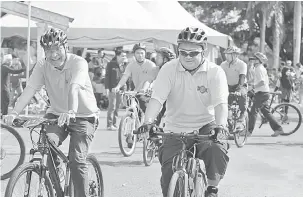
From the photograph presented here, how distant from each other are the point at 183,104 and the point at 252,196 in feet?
8.53

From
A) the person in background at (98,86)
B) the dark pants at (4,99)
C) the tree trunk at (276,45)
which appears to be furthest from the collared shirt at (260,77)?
the tree trunk at (276,45)

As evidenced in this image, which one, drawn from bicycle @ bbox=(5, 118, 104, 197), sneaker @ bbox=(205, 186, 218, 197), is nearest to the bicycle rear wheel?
bicycle @ bbox=(5, 118, 104, 197)

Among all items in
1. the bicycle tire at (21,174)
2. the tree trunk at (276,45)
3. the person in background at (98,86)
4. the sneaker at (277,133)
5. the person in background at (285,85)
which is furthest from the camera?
the tree trunk at (276,45)

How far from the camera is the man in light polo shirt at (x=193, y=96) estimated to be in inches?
191

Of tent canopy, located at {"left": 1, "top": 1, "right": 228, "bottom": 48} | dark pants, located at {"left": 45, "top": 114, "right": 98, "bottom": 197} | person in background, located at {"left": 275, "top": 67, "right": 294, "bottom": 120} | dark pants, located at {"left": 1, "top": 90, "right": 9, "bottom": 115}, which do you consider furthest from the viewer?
person in background, located at {"left": 275, "top": 67, "right": 294, "bottom": 120}

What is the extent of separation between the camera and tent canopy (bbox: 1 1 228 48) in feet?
67.2

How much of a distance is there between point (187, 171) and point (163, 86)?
0.72 m

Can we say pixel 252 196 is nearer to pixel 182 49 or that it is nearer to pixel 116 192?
pixel 116 192

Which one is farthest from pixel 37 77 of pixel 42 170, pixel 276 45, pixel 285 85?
pixel 276 45

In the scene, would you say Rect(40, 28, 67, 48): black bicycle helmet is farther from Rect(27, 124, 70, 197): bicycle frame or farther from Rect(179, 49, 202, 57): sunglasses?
Rect(179, 49, 202, 57): sunglasses

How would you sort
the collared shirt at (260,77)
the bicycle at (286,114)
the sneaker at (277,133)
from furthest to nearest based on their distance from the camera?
1. the bicycle at (286,114)
2. the sneaker at (277,133)
3. the collared shirt at (260,77)

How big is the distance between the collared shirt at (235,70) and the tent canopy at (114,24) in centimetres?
834

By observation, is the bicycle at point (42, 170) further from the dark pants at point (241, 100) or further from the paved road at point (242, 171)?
the dark pants at point (241, 100)

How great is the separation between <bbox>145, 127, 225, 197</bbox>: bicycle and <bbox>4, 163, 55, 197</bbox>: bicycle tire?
95 centimetres
